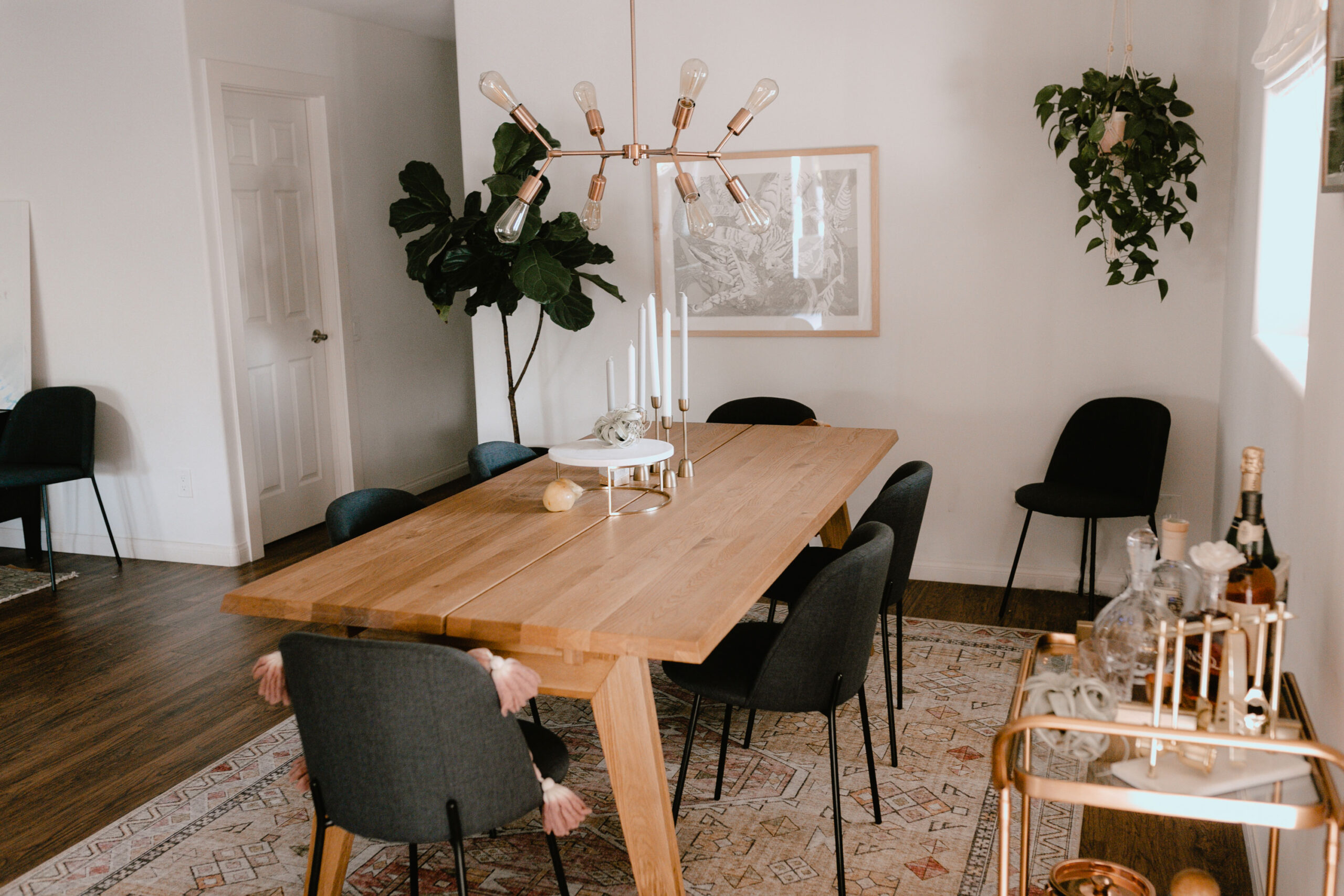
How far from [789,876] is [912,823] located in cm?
39

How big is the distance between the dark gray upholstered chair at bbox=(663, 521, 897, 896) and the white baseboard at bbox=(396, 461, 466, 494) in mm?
3983

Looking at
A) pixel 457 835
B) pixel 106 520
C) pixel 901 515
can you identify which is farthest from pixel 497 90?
pixel 106 520

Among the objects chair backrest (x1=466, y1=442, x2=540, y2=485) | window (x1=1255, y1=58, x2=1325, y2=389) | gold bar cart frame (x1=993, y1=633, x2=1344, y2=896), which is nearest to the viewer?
gold bar cart frame (x1=993, y1=633, x2=1344, y2=896)

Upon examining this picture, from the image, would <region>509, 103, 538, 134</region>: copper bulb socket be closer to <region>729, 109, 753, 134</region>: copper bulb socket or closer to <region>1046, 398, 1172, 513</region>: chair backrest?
<region>729, 109, 753, 134</region>: copper bulb socket

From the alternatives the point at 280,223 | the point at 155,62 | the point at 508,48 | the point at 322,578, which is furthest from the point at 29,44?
the point at 322,578

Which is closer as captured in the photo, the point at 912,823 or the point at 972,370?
the point at 912,823

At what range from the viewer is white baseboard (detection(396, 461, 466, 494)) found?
20.3 feet

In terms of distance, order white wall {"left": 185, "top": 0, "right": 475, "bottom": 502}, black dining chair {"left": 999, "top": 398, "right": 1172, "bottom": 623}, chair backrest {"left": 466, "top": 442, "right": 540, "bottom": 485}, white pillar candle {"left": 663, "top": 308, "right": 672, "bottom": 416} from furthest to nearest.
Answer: white wall {"left": 185, "top": 0, "right": 475, "bottom": 502} → black dining chair {"left": 999, "top": 398, "right": 1172, "bottom": 623} → chair backrest {"left": 466, "top": 442, "right": 540, "bottom": 485} → white pillar candle {"left": 663, "top": 308, "right": 672, "bottom": 416}

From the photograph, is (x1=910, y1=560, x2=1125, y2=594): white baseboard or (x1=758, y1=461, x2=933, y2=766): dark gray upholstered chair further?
(x1=910, y1=560, x2=1125, y2=594): white baseboard

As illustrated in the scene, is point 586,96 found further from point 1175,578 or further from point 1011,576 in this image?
point 1011,576

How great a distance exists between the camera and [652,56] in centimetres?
457

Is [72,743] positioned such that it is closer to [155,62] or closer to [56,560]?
[56,560]

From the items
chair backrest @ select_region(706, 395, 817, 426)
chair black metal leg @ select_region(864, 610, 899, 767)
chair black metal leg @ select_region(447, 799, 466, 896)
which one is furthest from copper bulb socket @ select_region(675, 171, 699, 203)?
chair black metal leg @ select_region(447, 799, 466, 896)

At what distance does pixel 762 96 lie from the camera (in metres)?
2.67
